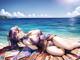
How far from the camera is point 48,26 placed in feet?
5.82

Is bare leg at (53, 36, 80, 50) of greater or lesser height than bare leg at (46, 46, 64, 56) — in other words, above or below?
above

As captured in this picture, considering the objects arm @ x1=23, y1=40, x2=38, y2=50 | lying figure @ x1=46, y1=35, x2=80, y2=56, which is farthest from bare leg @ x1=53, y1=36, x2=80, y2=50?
arm @ x1=23, y1=40, x2=38, y2=50

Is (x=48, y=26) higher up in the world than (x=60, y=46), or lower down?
higher up

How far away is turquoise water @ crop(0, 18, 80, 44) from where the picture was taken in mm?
1749

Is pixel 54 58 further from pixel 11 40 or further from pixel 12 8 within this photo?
pixel 12 8

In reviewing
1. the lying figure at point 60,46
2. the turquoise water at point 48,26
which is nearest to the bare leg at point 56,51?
the lying figure at point 60,46

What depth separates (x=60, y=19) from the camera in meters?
1.78

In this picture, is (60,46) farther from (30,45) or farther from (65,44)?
(30,45)

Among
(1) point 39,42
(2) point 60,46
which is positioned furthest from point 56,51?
(1) point 39,42

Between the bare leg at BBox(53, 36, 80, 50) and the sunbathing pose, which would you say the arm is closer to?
the sunbathing pose

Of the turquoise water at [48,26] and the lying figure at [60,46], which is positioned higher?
the turquoise water at [48,26]

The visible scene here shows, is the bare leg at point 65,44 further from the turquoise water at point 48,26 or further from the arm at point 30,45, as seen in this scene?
the arm at point 30,45

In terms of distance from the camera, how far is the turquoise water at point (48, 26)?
1749mm

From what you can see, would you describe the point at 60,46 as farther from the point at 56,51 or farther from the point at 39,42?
the point at 39,42
